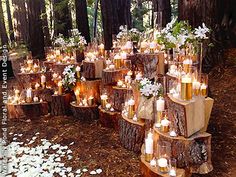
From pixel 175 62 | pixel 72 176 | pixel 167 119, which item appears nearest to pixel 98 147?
pixel 72 176

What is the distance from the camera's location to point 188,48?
5160 mm

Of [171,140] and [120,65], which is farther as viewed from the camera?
[120,65]

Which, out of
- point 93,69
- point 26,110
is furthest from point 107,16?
point 26,110

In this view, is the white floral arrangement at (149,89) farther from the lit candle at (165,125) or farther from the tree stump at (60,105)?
the tree stump at (60,105)

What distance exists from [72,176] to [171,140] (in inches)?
63.7

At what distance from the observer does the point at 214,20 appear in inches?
304

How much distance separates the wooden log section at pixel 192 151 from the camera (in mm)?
4027

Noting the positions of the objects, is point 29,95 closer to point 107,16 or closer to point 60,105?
point 60,105

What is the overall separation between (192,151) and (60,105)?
4.07m

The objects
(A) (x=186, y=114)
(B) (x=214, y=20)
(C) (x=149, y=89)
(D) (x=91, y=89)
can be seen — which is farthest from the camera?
(B) (x=214, y=20)

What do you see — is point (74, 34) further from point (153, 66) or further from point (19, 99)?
point (153, 66)

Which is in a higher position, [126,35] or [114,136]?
[126,35]

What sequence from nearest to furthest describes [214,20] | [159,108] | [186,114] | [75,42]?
[186,114] < [159,108] < [214,20] < [75,42]


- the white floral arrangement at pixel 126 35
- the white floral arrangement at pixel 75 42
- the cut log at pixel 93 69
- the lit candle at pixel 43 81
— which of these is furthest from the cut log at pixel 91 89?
the white floral arrangement at pixel 75 42
